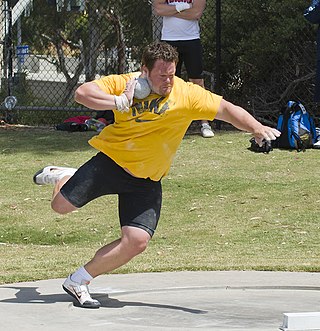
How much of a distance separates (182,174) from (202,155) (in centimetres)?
86

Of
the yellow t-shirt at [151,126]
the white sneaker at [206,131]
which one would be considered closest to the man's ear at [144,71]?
the yellow t-shirt at [151,126]

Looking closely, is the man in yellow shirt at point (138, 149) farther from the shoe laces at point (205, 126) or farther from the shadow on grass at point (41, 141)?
the shoe laces at point (205, 126)

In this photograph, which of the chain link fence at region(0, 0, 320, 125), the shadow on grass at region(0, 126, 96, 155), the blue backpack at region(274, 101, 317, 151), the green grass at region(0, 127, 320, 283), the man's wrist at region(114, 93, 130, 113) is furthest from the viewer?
the chain link fence at region(0, 0, 320, 125)

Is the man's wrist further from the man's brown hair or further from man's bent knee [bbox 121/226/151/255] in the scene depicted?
man's bent knee [bbox 121/226/151/255]

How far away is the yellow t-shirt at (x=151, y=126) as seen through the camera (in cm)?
618

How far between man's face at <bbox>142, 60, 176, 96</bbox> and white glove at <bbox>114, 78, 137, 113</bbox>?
137 millimetres

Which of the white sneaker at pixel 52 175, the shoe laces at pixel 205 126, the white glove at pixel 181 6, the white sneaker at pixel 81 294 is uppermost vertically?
the white glove at pixel 181 6

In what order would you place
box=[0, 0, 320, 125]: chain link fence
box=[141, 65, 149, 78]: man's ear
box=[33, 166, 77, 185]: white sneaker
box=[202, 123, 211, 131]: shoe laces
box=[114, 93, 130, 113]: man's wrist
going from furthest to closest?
box=[0, 0, 320, 125]: chain link fence < box=[202, 123, 211, 131]: shoe laces < box=[33, 166, 77, 185]: white sneaker < box=[141, 65, 149, 78]: man's ear < box=[114, 93, 130, 113]: man's wrist

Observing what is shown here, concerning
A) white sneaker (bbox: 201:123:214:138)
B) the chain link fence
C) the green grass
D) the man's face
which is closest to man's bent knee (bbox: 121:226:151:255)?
the man's face

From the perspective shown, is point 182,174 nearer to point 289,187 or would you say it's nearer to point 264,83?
point 289,187

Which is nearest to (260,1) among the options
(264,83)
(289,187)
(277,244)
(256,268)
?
(264,83)

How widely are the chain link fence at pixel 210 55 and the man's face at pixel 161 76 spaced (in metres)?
7.88

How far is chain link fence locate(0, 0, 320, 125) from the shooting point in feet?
46.4

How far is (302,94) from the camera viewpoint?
559 inches
